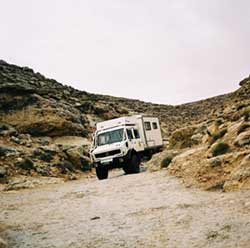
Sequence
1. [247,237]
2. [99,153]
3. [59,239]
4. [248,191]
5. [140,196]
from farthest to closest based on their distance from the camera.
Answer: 1. [99,153]
2. [140,196]
3. [248,191]
4. [59,239]
5. [247,237]

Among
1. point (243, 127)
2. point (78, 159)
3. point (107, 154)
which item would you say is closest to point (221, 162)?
point (243, 127)

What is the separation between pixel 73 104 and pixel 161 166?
2347 cm

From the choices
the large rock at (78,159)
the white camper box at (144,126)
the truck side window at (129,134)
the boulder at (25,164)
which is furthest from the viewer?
the large rock at (78,159)

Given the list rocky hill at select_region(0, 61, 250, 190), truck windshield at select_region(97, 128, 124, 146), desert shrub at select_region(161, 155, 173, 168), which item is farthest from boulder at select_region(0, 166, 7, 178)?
desert shrub at select_region(161, 155, 173, 168)

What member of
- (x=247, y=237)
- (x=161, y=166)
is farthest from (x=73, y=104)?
(x=247, y=237)

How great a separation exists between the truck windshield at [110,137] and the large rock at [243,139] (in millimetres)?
8819

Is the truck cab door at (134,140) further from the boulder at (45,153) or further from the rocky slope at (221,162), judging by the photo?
the boulder at (45,153)

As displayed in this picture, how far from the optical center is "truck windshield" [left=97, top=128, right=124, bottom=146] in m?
23.0

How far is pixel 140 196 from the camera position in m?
13.2

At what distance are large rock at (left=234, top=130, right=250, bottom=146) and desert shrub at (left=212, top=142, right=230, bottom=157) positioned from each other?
38cm

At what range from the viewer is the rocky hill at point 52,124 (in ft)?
82.3

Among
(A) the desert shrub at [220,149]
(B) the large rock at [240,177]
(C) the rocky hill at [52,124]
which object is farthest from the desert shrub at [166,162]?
(B) the large rock at [240,177]

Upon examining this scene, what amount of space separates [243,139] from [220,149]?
86 cm

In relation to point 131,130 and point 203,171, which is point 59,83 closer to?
point 131,130
